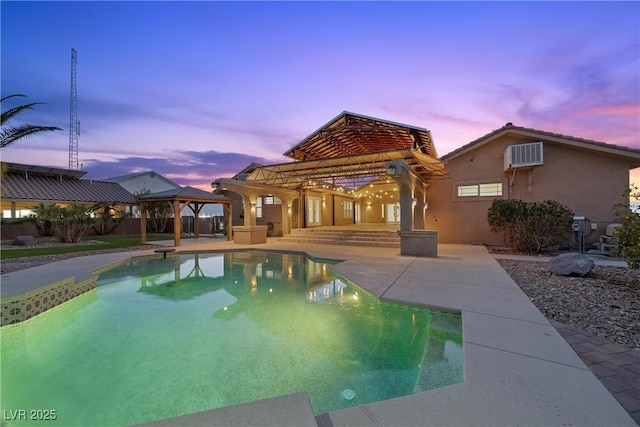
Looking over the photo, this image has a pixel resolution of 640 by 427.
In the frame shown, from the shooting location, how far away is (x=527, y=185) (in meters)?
12.9

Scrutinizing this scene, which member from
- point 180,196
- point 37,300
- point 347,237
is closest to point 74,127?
point 180,196

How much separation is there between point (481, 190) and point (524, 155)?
7.96 feet

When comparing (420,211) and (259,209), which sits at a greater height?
(259,209)

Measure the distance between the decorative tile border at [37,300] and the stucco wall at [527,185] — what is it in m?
14.8

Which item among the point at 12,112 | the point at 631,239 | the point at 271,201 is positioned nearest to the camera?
the point at 631,239

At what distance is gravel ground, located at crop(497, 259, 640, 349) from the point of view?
3.86m

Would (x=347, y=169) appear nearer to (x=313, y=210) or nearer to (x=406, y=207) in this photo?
(x=406, y=207)

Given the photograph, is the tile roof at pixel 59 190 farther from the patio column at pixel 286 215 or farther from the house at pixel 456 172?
the patio column at pixel 286 215

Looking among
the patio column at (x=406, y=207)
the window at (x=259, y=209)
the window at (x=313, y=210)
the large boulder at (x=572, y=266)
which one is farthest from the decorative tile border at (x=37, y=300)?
the window at (x=313, y=210)

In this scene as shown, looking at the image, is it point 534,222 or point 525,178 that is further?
point 525,178

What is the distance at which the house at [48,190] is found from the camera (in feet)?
62.2

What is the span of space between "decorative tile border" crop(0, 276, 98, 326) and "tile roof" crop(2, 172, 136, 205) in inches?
730

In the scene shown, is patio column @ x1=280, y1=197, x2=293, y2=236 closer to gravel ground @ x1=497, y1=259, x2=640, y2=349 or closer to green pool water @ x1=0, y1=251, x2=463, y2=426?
green pool water @ x1=0, y1=251, x2=463, y2=426

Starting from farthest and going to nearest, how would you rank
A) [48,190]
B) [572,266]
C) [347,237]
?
[48,190] → [347,237] → [572,266]
